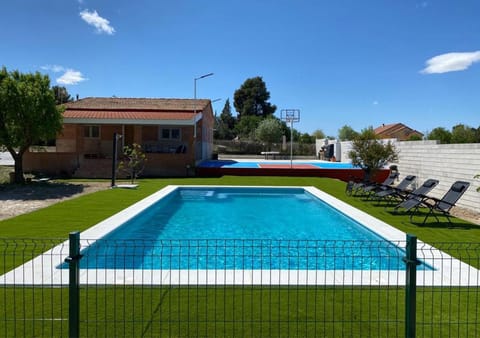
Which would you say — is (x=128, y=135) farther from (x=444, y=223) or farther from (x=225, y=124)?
(x=225, y=124)

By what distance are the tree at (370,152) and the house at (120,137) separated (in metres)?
10.0

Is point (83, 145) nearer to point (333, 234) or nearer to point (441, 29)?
point (333, 234)

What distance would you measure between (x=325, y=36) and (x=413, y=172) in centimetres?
1558

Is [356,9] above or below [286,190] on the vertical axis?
above

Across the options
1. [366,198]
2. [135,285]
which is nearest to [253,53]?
[366,198]

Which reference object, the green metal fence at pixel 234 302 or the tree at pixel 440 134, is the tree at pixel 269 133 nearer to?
the tree at pixel 440 134

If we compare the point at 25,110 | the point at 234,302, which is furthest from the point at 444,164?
the point at 25,110

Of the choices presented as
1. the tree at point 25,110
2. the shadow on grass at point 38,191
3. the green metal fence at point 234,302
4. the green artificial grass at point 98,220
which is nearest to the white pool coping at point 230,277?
the green metal fence at point 234,302

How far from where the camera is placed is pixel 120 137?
70.6ft

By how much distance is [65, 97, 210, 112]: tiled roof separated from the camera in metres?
28.8

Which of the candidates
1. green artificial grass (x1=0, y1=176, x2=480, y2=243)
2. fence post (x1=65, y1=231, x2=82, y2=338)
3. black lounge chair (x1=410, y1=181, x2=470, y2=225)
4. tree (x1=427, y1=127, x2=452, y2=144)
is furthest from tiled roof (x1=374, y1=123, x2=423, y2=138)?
fence post (x1=65, y1=231, x2=82, y2=338)

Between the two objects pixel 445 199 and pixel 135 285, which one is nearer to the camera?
pixel 135 285

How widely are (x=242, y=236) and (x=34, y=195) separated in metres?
9.07

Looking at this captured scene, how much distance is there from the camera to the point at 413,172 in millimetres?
17781
